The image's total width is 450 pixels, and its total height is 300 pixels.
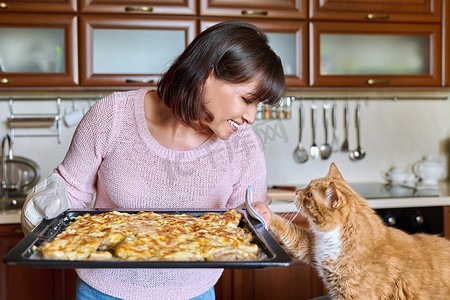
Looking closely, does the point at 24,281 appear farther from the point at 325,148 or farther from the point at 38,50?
the point at 325,148

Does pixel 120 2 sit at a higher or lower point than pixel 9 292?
higher

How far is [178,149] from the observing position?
1459 mm

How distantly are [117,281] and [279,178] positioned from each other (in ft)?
6.53

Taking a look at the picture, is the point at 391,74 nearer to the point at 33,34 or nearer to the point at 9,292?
the point at 33,34

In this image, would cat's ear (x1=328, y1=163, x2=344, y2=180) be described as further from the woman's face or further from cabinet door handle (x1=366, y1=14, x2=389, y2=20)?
cabinet door handle (x1=366, y1=14, x2=389, y2=20)

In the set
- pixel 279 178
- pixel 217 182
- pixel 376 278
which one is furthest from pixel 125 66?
pixel 376 278

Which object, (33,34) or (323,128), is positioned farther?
(323,128)

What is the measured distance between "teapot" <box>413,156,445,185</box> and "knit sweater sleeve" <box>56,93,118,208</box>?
7.19 ft

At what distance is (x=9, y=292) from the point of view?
2428mm

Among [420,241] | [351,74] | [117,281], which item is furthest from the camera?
[351,74]

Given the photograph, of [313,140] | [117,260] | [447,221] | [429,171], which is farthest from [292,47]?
[117,260]

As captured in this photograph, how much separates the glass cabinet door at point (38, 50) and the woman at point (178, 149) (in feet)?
4.27

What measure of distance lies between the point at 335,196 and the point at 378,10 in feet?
5.87

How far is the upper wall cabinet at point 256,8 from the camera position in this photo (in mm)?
2703
